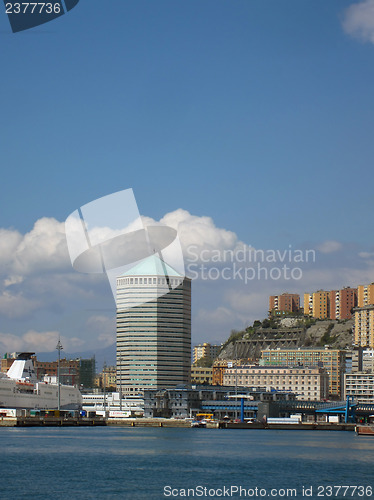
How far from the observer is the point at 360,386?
14388 centimetres

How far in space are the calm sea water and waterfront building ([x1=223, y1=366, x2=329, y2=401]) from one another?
282 feet

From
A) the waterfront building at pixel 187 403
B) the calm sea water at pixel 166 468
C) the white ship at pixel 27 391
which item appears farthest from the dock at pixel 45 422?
the calm sea water at pixel 166 468

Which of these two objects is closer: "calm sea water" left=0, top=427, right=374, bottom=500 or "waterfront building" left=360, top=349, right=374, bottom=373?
"calm sea water" left=0, top=427, right=374, bottom=500

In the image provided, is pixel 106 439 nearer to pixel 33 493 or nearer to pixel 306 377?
pixel 33 493

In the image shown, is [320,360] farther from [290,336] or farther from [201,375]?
[201,375]

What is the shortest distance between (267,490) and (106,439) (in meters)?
32.9

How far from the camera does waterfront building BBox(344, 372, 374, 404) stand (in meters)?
142

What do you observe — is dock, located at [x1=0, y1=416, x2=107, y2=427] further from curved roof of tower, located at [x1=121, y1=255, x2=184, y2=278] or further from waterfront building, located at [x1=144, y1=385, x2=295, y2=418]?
curved roof of tower, located at [x1=121, y1=255, x2=184, y2=278]

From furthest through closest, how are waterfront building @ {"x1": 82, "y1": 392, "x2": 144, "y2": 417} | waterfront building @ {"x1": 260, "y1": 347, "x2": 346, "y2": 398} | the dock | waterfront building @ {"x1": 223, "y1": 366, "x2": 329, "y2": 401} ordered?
waterfront building @ {"x1": 260, "y1": 347, "x2": 346, "y2": 398} → waterfront building @ {"x1": 223, "y1": 366, "x2": 329, "y2": 401} → waterfront building @ {"x1": 82, "y1": 392, "x2": 144, "y2": 417} → the dock

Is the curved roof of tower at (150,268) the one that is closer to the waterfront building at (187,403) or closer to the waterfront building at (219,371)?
the waterfront building at (219,371)

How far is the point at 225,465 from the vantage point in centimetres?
4409

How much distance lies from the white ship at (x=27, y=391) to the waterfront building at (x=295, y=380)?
1344 inches

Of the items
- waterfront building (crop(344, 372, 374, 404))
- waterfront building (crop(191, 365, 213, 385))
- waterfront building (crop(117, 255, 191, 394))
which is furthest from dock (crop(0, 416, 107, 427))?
waterfront building (crop(191, 365, 213, 385))

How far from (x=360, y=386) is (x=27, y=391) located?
193 ft
